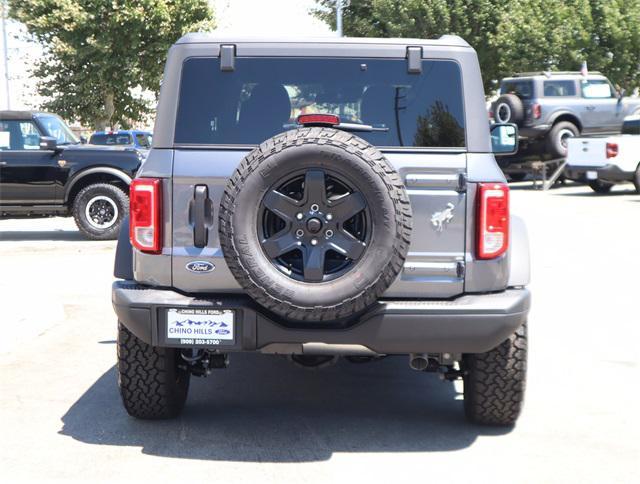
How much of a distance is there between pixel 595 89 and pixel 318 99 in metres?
22.7

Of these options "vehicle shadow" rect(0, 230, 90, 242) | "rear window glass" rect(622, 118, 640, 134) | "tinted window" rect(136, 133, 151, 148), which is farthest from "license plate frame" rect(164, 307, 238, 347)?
"tinted window" rect(136, 133, 151, 148)

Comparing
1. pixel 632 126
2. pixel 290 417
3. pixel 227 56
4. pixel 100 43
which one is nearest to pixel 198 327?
pixel 290 417

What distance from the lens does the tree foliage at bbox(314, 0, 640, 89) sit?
120 ft

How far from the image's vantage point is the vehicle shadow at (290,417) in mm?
4891

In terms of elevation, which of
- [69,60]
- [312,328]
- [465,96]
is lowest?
[312,328]

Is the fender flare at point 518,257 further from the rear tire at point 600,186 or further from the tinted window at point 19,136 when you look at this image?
the rear tire at point 600,186

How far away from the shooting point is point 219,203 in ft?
15.4

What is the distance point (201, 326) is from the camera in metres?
4.67

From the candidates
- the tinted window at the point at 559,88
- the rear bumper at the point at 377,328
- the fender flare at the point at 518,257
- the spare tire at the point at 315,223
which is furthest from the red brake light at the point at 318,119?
the tinted window at the point at 559,88

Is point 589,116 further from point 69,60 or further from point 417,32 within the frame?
point 69,60

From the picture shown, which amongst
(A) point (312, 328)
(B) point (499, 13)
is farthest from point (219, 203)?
(B) point (499, 13)

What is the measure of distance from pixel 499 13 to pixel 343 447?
3607cm

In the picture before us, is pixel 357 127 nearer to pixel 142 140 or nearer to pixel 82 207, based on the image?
pixel 82 207

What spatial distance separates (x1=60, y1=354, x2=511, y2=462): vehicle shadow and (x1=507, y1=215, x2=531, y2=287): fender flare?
79cm
